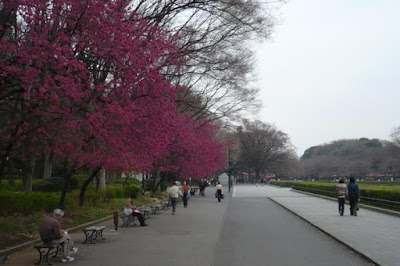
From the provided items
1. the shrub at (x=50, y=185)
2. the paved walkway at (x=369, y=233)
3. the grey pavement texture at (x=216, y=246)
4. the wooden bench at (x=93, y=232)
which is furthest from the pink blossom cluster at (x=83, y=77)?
the shrub at (x=50, y=185)

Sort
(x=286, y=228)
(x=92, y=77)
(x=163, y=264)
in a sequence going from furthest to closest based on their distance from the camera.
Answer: (x=286, y=228) → (x=92, y=77) → (x=163, y=264)

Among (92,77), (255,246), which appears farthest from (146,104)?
(255,246)

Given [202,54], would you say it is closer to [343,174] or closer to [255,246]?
[255,246]

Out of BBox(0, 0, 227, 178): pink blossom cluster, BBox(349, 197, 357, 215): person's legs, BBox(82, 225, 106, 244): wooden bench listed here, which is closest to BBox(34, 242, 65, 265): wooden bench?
BBox(82, 225, 106, 244): wooden bench

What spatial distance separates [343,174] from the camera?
101 meters

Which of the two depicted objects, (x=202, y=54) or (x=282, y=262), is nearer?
(x=282, y=262)

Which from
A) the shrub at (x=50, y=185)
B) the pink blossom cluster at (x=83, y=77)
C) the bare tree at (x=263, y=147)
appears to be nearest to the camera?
the pink blossom cluster at (x=83, y=77)

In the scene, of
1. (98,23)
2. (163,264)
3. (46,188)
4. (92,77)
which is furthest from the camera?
(46,188)

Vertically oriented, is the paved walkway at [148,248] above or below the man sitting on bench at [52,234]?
below

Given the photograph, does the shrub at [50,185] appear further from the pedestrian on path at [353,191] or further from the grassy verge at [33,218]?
the pedestrian on path at [353,191]

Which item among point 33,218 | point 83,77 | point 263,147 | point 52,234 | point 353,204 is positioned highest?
point 263,147

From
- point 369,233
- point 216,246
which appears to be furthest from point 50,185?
point 369,233

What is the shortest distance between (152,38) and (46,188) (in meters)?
21.6

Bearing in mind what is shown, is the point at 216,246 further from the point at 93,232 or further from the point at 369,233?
the point at 369,233
